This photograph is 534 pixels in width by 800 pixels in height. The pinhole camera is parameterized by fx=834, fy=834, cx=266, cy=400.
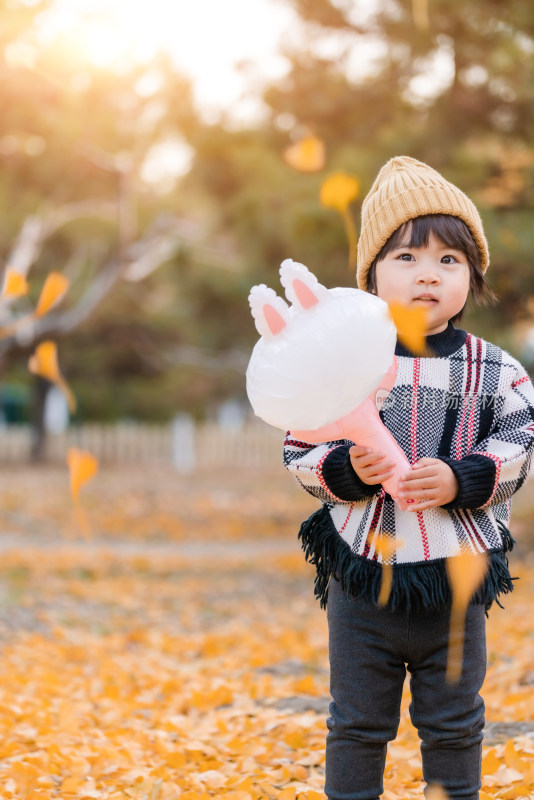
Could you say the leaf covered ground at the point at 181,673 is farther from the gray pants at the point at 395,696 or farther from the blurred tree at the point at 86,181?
the blurred tree at the point at 86,181

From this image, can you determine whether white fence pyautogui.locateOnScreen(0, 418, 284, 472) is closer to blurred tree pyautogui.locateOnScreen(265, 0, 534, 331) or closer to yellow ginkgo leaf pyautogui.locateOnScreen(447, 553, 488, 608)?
blurred tree pyautogui.locateOnScreen(265, 0, 534, 331)

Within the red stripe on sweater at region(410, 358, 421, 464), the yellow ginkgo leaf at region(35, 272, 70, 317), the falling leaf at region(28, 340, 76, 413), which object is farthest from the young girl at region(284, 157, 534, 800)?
the falling leaf at region(28, 340, 76, 413)

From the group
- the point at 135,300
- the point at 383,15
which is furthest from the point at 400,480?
the point at 135,300

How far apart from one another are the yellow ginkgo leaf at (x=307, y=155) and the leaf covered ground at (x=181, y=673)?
4.15 meters

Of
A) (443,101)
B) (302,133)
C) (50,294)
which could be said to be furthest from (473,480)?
(302,133)

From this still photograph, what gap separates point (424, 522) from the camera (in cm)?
194

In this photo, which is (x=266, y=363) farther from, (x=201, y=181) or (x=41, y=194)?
(x=41, y=194)

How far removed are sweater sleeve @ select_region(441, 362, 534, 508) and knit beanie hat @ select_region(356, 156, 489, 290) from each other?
1.17 ft

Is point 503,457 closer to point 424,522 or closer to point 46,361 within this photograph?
point 424,522

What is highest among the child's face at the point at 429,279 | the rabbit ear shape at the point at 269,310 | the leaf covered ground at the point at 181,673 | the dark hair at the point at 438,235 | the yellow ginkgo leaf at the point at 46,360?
the yellow ginkgo leaf at the point at 46,360

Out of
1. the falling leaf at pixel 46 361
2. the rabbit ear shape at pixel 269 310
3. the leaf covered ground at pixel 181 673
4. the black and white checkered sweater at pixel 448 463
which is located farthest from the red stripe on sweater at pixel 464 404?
the falling leaf at pixel 46 361

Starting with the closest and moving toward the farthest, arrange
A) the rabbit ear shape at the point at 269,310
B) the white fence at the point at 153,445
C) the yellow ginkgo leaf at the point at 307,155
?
the rabbit ear shape at the point at 269,310 → the yellow ginkgo leaf at the point at 307,155 → the white fence at the point at 153,445

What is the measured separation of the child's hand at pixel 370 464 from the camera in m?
1.84

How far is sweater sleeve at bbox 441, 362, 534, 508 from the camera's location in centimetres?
187
